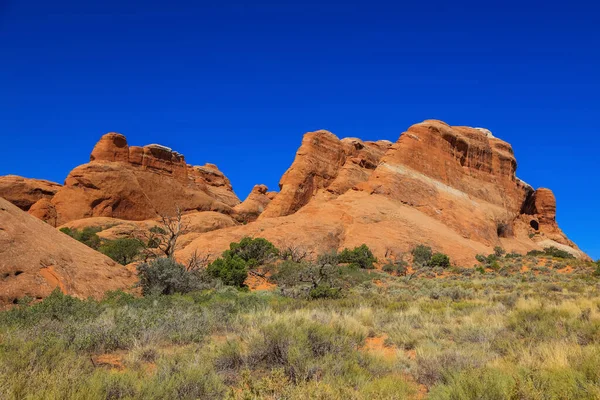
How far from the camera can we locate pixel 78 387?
3896mm

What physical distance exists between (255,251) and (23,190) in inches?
1773

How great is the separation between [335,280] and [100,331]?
Answer: 1307 centimetres

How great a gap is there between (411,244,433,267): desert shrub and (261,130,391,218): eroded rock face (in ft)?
49.6

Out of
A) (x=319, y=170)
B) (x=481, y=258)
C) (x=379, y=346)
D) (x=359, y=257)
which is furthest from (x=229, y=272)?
(x=319, y=170)

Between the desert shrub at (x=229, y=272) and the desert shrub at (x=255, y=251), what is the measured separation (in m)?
4.51

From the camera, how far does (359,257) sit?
28.9 metres

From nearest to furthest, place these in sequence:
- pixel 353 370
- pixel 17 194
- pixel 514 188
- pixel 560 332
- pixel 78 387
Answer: pixel 78 387, pixel 353 370, pixel 560 332, pixel 17 194, pixel 514 188

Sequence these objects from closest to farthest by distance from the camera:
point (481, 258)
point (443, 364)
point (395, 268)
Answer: point (443, 364) → point (395, 268) → point (481, 258)

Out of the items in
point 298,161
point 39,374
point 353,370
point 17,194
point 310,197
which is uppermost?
point 298,161

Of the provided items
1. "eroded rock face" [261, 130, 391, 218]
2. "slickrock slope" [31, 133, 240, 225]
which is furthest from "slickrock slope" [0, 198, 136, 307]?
"slickrock slope" [31, 133, 240, 225]

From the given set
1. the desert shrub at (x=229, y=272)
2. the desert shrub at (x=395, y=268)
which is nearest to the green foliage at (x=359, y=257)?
the desert shrub at (x=395, y=268)

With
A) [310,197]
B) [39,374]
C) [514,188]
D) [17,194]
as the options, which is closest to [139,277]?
[39,374]

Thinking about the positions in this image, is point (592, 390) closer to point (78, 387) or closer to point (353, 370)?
point (353, 370)

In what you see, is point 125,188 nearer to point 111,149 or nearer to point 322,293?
point 111,149
